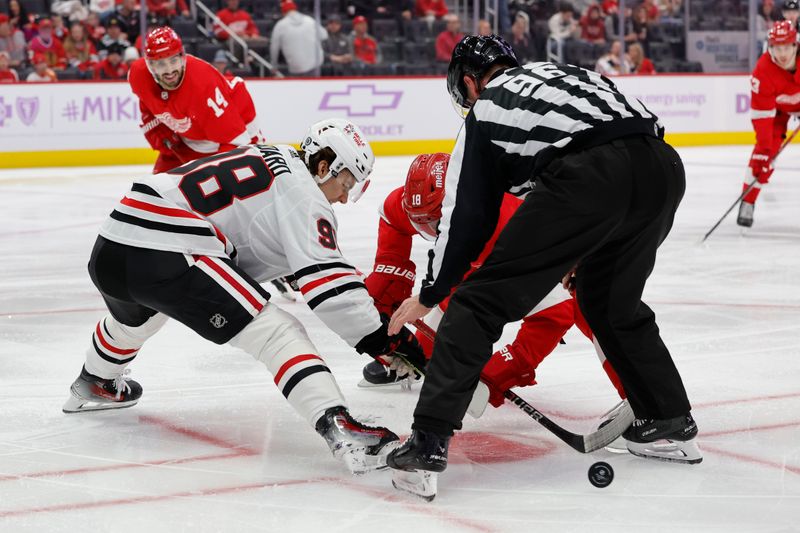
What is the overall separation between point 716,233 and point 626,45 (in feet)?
20.8

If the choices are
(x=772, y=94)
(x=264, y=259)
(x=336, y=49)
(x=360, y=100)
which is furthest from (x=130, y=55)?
(x=264, y=259)

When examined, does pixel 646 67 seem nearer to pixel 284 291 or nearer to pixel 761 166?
pixel 761 166

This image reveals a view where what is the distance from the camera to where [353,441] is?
8.22ft

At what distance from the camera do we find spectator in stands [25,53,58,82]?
10.1 m

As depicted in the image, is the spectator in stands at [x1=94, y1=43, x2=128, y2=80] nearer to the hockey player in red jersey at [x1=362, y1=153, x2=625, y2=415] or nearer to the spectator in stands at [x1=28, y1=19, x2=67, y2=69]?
the spectator in stands at [x1=28, y1=19, x2=67, y2=69]

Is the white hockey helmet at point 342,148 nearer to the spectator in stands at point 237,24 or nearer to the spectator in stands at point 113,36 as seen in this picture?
the spectator in stands at point 113,36

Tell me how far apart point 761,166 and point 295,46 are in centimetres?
551

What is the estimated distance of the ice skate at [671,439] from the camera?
2594mm

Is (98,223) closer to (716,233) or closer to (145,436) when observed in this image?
(716,233)

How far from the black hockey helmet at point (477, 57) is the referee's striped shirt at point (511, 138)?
15 cm

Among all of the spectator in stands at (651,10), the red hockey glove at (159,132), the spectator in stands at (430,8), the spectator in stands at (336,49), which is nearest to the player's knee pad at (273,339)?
the red hockey glove at (159,132)

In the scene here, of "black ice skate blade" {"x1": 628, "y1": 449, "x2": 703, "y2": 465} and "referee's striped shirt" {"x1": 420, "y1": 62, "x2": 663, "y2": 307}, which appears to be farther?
"black ice skate blade" {"x1": 628, "y1": 449, "x2": 703, "y2": 465}

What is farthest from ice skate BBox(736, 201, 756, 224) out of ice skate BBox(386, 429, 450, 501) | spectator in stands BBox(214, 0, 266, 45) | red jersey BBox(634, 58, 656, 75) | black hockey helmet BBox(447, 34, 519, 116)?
red jersey BBox(634, 58, 656, 75)

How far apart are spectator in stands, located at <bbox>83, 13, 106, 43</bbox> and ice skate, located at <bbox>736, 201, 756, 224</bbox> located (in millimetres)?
6423
